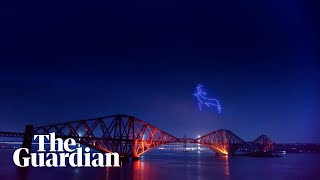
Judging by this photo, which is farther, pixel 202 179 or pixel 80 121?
pixel 80 121

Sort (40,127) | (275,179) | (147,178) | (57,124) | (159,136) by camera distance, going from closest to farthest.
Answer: (147,178) → (275,179) → (40,127) → (57,124) → (159,136)

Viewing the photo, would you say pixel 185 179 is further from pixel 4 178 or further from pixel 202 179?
pixel 4 178

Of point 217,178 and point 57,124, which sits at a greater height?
point 57,124

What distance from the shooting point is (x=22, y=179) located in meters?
65.5

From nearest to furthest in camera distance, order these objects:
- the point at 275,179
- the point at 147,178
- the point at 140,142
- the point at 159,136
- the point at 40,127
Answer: the point at 147,178, the point at 275,179, the point at 40,127, the point at 140,142, the point at 159,136

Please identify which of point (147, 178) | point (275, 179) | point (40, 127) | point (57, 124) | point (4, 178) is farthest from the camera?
point (57, 124)

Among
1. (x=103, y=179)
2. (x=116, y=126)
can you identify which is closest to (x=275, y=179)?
(x=103, y=179)

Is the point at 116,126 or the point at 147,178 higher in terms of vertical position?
the point at 116,126

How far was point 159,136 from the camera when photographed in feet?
522

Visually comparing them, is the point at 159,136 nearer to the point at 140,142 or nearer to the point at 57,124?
the point at 140,142

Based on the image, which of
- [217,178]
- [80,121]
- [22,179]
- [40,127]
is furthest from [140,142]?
[22,179]

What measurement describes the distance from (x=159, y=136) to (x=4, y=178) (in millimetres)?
97883

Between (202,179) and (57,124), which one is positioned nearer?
(202,179)

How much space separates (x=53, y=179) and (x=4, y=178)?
27.5 ft
